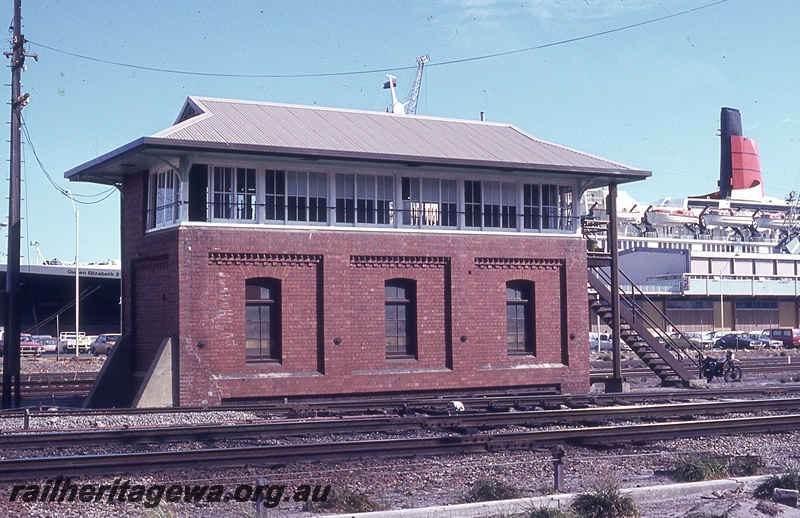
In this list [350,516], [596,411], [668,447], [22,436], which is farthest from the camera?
[596,411]

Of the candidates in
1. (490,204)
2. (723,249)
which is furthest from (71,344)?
(723,249)

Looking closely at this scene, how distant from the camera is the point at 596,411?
17516 millimetres

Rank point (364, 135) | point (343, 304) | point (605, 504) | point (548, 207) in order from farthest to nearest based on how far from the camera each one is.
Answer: point (548, 207)
point (364, 135)
point (343, 304)
point (605, 504)

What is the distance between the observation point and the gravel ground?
999 centimetres

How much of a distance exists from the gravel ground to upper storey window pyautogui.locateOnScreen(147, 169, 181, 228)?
9149mm

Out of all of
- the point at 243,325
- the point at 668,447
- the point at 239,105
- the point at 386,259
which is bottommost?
the point at 668,447

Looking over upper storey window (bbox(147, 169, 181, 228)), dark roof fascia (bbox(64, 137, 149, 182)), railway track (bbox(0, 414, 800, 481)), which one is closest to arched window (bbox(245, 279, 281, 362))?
upper storey window (bbox(147, 169, 181, 228))

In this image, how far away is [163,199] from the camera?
22.6m

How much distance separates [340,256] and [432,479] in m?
11.6

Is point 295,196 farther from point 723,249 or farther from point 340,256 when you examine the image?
point 723,249

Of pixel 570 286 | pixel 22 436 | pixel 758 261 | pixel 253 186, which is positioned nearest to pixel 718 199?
pixel 758 261

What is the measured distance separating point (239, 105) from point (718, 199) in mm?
93475

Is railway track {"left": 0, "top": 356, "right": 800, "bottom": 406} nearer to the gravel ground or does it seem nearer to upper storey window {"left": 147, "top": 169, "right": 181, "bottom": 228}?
upper storey window {"left": 147, "top": 169, "right": 181, "bottom": 228}

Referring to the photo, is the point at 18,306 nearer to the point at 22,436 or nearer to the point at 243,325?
the point at 243,325
